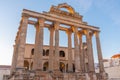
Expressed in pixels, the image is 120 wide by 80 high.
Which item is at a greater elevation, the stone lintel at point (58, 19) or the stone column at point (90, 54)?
the stone lintel at point (58, 19)

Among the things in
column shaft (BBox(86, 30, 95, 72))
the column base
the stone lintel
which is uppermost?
the stone lintel

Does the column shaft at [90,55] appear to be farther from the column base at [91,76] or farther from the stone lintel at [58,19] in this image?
the stone lintel at [58,19]

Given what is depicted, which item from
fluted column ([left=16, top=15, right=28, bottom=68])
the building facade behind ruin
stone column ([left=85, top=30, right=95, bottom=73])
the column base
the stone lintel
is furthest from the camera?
stone column ([left=85, top=30, right=95, bottom=73])

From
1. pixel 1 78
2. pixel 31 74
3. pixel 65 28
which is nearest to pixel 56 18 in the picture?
pixel 65 28

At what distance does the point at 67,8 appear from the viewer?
2406 centimetres

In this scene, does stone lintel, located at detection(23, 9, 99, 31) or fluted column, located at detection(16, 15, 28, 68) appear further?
stone lintel, located at detection(23, 9, 99, 31)

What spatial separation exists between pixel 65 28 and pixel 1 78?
68.0 ft

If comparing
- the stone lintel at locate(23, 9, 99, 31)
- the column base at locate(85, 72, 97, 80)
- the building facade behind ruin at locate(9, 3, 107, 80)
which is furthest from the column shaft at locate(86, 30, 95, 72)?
the stone lintel at locate(23, 9, 99, 31)

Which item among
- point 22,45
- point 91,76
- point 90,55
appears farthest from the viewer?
point 90,55

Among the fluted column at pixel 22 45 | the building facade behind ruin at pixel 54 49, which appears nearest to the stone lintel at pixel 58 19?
the building facade behind ruin at pixel 54 49

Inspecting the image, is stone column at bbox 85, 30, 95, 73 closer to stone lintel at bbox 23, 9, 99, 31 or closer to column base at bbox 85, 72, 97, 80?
column base at bbox 85, 72, 97, 80

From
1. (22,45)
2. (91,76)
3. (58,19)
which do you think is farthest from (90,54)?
(22,45)

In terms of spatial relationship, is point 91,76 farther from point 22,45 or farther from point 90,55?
point 22,45

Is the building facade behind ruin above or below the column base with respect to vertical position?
above
